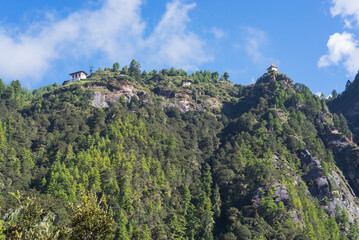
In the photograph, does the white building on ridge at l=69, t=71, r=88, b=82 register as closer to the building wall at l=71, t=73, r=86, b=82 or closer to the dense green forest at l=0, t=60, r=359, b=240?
the building wall at l=71, t=73, r=86, b=82

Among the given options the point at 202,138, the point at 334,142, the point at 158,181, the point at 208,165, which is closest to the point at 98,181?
the point at 158,181

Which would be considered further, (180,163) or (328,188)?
(180,163)

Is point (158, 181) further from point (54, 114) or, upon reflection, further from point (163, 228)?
point (54, 114)

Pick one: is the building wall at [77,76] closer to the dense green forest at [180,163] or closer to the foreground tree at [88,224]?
the dense green forest at [180,163]

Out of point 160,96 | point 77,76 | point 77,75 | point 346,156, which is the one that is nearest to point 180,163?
point 160,96

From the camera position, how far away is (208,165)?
373 feet

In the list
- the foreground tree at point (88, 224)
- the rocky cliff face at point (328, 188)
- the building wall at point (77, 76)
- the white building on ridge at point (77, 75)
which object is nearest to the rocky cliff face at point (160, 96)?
the building wall at point (77, 76)

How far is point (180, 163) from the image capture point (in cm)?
11175

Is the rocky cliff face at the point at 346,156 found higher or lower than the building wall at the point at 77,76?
lower

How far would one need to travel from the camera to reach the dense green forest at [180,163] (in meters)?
81.6

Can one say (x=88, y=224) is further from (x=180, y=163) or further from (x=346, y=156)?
(x=346, y=156)

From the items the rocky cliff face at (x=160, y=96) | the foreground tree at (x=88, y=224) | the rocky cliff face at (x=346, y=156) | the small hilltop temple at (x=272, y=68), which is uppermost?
the small hilltop temple at (x=272, y=68)

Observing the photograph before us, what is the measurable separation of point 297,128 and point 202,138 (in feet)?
124

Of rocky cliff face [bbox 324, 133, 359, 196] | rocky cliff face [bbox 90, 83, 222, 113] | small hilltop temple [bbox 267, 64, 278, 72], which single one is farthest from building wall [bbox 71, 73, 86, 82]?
rocky cliff face [bbox 324, 133, 359, 196]
